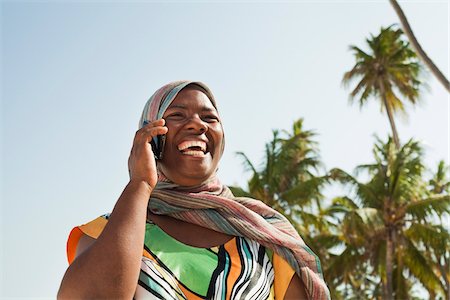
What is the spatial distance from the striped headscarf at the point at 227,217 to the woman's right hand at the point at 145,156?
5.3 inches

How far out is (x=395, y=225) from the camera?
2366 cm

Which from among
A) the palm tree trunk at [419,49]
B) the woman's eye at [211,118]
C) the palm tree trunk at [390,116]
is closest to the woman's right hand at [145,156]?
the woman's eye at [211,118]

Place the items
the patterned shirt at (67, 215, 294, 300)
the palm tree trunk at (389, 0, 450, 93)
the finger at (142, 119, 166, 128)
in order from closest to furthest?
1. the patterned shirt at (67, 215, 294, 300)
2. the finger at (142, 119, 166, 128)
3. the palm tree trunk at (389, 0, 450, 93)

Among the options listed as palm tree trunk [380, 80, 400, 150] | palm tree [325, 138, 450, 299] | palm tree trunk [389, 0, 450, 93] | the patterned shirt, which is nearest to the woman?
the patterned shirt

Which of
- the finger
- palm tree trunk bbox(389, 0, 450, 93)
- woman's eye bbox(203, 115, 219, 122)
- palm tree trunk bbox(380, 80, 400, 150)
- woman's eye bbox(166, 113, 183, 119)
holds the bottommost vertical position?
the finger

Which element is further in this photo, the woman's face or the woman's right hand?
the woman's face

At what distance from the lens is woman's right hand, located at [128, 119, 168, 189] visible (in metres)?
2.06

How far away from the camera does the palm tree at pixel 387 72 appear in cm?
3048

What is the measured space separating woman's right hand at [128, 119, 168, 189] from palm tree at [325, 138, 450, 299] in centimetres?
2077

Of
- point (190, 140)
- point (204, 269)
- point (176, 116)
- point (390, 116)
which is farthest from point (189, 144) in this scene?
point (390, 116)

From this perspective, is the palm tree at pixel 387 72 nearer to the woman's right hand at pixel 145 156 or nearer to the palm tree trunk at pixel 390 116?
the palm tree trunk at pixel 390 116

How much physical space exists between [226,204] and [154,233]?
274 mm

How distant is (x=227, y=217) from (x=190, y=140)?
0.30 m

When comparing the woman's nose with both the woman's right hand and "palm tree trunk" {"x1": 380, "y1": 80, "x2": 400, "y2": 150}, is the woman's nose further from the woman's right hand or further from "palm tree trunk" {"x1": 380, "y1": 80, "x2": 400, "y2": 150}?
"palm tree trunk" {"x1": 380, "y1": 80, "x2": 400, "y2": 150}
